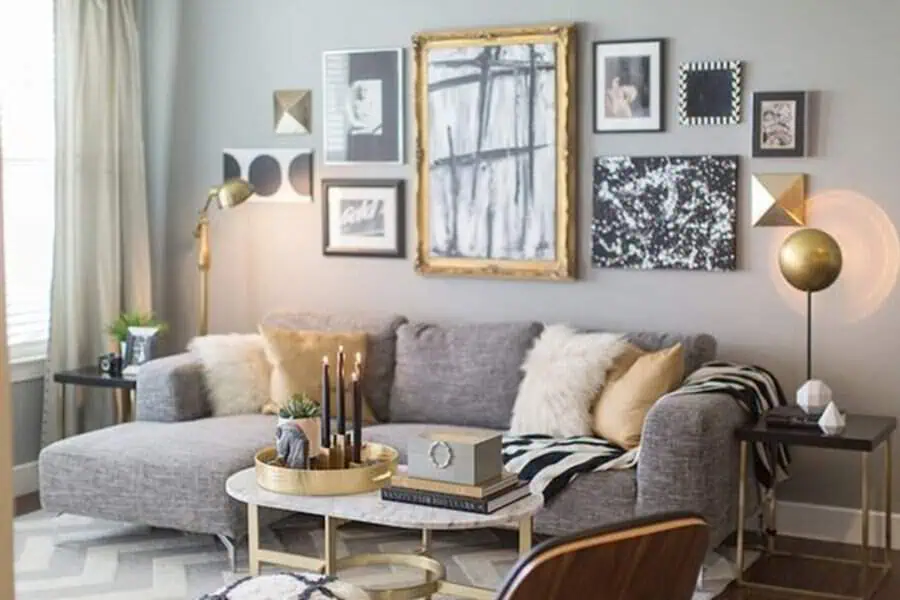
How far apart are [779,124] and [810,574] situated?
1702 millimetres

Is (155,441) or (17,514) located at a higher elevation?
(155,441)

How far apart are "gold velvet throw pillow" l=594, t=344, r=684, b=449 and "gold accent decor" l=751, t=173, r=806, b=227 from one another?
2.20 ft

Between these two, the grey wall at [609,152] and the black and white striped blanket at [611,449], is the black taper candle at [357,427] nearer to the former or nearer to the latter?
the black and white striped blanket at [611,449]

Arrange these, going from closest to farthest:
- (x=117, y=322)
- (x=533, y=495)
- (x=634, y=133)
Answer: (x=533, y=495)
(x=634, y=133)
(x=117, y=322)

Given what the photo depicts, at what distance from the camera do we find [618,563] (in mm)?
2273

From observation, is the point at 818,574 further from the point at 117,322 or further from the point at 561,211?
the point at 117,322

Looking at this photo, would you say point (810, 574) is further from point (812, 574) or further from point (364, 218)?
point (364, 218)

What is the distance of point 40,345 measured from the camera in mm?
5758

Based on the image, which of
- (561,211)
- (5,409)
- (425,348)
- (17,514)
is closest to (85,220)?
(17,514)

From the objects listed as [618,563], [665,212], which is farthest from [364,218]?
[618,563]

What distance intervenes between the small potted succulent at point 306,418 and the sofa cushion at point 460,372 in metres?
1.39

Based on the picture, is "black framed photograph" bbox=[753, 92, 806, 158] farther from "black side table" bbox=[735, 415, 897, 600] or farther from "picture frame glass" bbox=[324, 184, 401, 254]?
"picture frame glass" bbox=[324, 184, 401, 254]

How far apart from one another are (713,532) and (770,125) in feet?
5.35

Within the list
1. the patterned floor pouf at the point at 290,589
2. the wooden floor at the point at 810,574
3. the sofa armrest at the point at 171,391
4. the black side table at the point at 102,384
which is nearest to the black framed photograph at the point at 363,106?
the sofa armrest at the point at 171,391
